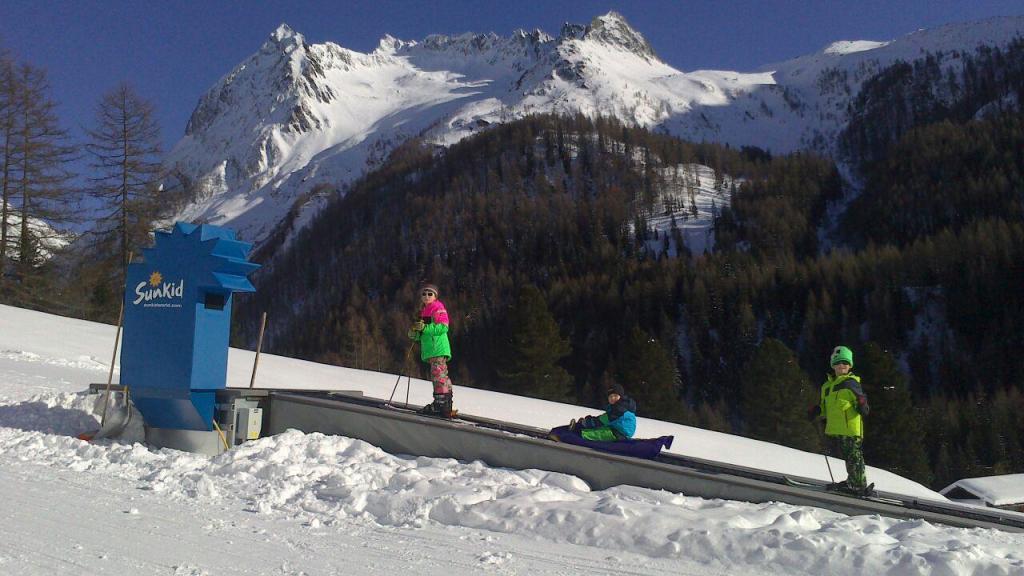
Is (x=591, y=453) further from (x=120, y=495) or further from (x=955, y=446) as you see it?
(x=955, y=446)

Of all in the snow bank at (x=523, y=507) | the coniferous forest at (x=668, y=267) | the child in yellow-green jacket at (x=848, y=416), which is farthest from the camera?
the coniferous forest at (x=668, y=267)

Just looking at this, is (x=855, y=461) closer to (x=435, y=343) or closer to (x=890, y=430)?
(x=435, y=343)

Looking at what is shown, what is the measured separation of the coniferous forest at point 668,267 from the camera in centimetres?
4183

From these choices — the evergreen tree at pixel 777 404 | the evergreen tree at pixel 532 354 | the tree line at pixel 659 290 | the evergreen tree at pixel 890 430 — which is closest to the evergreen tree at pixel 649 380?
the tree line at pixel 659 290

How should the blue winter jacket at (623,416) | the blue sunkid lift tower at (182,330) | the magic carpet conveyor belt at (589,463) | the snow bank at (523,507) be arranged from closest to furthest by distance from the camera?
the snow bank at (523,507), the magic carpet conveyor belt at (589,463), the blue winter jacket at (623,416), the blue sunkid lift tower at (182,330)

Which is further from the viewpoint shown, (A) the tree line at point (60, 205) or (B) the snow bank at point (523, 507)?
(A) the tree line at point (60, 205)

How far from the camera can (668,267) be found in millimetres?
104500

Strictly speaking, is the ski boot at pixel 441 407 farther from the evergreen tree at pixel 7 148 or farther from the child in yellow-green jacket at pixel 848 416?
the evergreen tree at pixel 7 148

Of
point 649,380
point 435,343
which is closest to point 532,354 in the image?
point 649,380

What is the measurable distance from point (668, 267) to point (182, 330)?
9950cm

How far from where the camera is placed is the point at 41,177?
86.7 ft

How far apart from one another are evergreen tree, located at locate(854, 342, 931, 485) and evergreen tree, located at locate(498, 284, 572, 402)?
60.0ft

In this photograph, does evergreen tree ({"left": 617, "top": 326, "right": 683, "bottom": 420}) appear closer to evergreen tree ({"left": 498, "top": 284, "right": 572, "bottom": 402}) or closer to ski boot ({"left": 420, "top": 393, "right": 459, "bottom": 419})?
evergreen tree ({"left": 498, "top": 284, "right": 572, "bottom": 402})

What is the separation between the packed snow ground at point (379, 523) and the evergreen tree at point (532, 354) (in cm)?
3457
